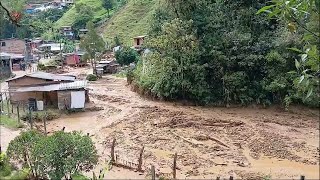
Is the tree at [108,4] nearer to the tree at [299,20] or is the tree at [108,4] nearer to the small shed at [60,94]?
the small shed at [60,94]

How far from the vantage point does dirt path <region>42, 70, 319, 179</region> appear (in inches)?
563

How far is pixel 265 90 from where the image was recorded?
72.2 feet

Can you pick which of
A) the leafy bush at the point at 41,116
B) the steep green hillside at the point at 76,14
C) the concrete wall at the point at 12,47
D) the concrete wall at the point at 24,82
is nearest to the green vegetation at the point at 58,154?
the leafy bush at the point at 41,116

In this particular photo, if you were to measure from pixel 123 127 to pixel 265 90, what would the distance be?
8.29 meters

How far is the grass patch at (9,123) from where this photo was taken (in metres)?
18.0

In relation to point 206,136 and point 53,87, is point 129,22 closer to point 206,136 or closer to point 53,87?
point 53,87

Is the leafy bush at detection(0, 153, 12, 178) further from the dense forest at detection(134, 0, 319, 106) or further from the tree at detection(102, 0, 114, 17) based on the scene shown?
the tree at detection(102, 0, 114, 17)

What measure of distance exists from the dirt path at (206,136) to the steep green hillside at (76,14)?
36726 millimetres

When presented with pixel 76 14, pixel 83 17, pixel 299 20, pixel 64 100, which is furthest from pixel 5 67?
pixel 299 20

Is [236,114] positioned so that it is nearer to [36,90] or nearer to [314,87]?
[36,90]

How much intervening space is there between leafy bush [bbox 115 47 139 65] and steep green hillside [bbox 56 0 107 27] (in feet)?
72.4

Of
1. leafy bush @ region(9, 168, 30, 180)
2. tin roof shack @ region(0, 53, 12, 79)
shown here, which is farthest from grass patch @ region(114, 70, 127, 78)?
leafy bush @ region(9, 168, 30, 180)

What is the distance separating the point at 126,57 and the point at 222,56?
1623cm

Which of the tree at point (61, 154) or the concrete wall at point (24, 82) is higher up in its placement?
the concrete wall at point (24, 82)
